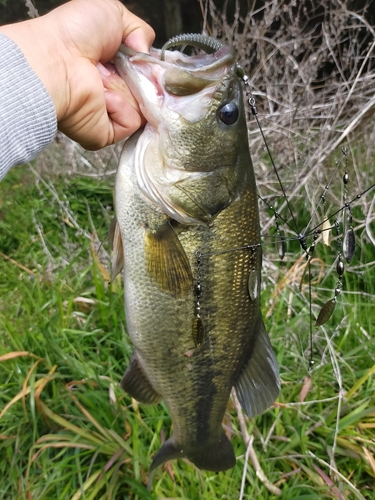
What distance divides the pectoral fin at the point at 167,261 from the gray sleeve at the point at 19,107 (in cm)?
44

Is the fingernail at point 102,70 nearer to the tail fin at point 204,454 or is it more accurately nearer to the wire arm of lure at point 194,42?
the wire arm of lure at point 194,42

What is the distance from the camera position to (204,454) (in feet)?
5.45

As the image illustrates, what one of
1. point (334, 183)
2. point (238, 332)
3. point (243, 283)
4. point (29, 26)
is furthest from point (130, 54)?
point (334, 183)

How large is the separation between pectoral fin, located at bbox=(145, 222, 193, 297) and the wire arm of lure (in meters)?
0.51

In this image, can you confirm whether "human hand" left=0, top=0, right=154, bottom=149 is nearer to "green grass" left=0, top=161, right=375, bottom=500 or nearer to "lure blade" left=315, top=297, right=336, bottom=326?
"lure blade" left=315, top=297, right=336, bottom=326

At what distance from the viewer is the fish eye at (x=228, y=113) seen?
4.13 ft

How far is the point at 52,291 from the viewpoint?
2854 millimetres

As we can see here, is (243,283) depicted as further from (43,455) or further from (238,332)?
(43,455)

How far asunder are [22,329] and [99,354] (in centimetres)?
50

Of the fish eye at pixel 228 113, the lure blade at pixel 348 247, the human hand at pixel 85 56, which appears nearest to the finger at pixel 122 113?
the human hand at pixel 85 56

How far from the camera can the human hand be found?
1257mm

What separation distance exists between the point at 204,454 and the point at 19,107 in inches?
53.7

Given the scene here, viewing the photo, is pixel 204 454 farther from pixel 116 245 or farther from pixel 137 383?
pixel 116 245

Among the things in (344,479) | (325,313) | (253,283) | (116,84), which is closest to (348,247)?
(325,313)
